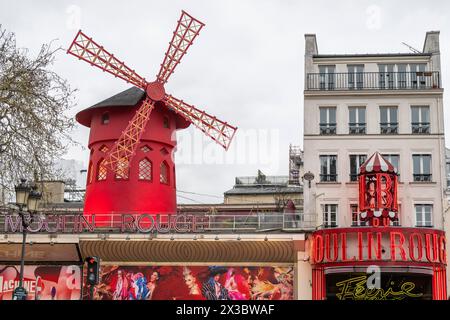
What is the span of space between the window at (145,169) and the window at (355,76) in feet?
25.5

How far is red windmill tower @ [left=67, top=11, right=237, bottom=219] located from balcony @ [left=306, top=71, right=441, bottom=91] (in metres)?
4.05

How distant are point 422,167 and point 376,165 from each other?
265cm

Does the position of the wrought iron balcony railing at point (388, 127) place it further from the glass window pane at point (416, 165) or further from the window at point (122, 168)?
the window at point (122, 168)

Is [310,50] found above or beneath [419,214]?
above

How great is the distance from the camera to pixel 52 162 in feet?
42.9

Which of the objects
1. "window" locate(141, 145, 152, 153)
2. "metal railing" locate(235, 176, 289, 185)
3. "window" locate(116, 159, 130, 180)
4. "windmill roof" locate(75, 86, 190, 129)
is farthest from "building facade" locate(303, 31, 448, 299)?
"metal railing" locate(235, 176, 289, 185)

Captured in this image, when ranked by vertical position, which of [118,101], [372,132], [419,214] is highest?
[118,101]

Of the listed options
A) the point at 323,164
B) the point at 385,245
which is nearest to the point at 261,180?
the point at 323,164

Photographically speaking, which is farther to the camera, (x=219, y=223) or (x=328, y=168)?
(x=328, y=168)

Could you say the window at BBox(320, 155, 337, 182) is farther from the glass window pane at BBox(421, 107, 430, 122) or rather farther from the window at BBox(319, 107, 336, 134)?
the glass window pane at BBox(421, 107, 430, 122)

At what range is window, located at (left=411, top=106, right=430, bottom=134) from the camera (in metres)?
24.0

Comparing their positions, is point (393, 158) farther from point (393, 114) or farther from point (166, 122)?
point (166, 122)

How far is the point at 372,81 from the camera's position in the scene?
24.6 meters
